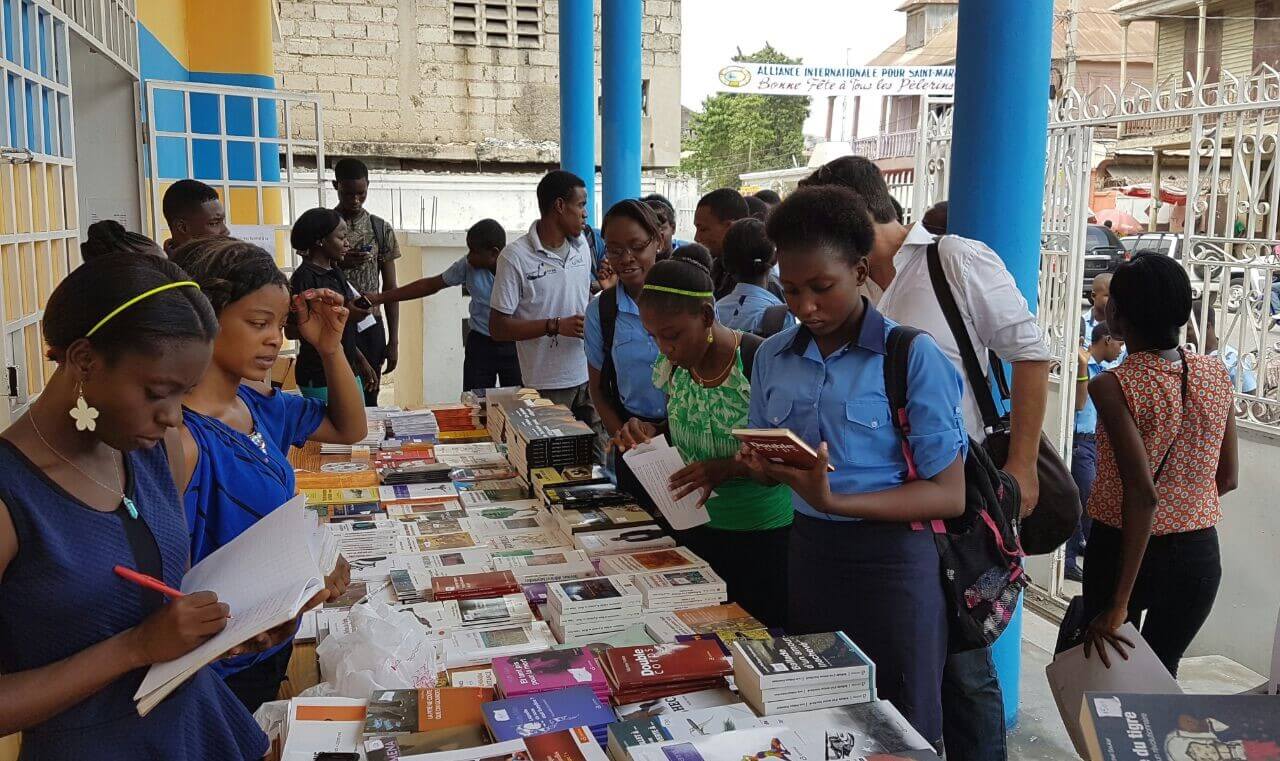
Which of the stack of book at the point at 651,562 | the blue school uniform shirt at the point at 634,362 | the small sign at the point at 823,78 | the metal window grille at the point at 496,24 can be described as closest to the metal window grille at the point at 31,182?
the blue school uniform shirt at the point at 634,362

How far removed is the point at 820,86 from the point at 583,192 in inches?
808

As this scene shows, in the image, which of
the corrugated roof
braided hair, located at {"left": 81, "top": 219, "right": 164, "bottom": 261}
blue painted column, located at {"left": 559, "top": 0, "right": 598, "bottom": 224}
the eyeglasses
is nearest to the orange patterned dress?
the eyeglasses

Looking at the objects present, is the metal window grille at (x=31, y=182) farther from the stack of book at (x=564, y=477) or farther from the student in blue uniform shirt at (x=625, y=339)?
the student in blue uniform shirt at (x=625, y=339)

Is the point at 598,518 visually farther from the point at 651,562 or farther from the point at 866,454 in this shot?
the point at 866,454

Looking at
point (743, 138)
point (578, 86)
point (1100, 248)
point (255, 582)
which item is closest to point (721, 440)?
point (255, 582)

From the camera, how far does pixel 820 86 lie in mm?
23672

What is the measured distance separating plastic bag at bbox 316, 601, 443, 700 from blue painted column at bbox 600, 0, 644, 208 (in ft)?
18.2

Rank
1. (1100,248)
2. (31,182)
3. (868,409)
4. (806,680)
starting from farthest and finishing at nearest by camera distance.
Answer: (1100,248)
(31,182)
(868,409)
(806,680)

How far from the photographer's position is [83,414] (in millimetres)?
1302

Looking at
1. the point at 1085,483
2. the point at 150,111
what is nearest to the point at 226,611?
the point at 1085,483

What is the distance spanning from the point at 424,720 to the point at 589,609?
53 cm

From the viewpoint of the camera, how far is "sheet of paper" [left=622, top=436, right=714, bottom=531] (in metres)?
2.56

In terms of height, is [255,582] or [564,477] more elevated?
[255,582]

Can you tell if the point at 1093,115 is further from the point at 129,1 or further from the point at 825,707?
the point at 129,1
